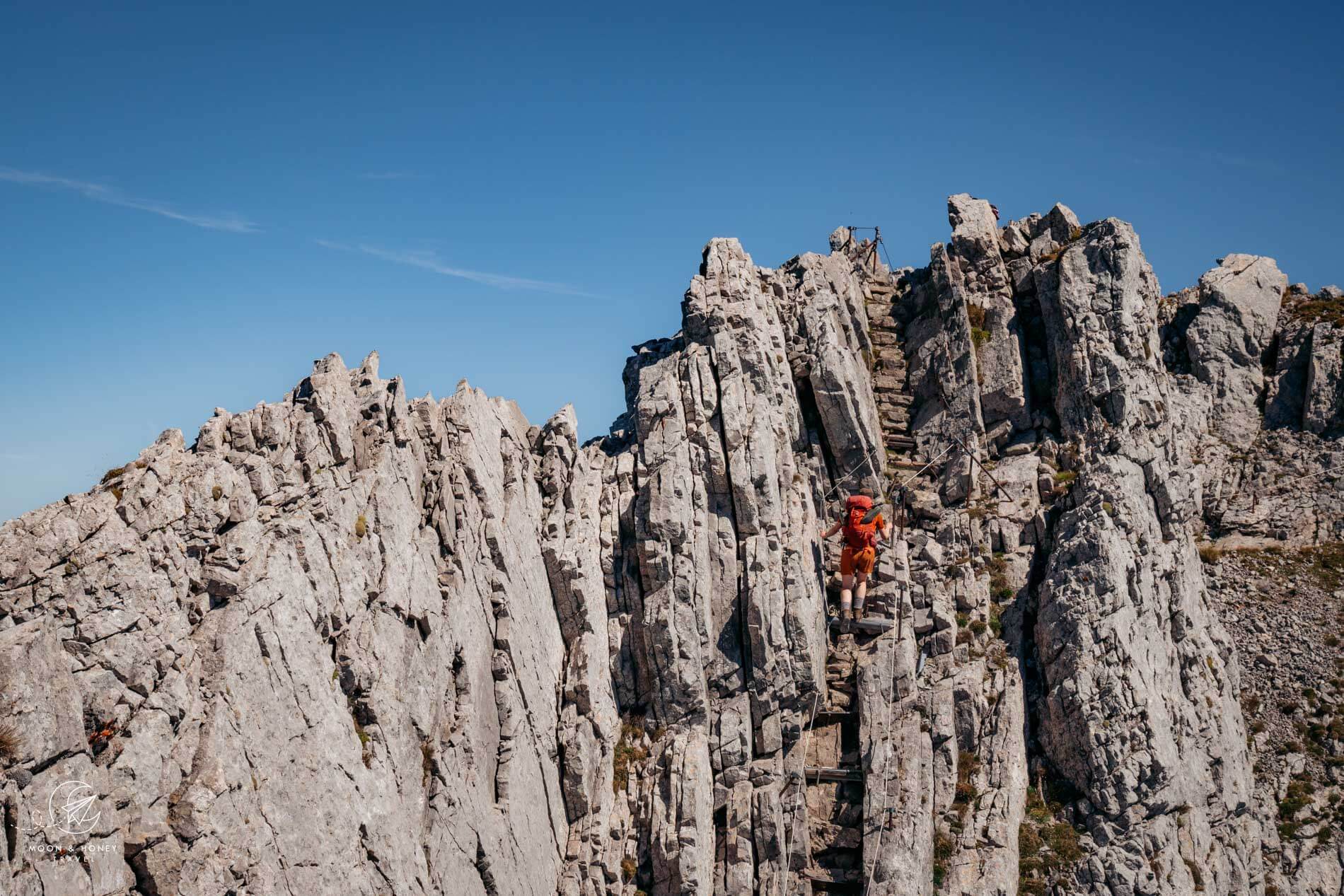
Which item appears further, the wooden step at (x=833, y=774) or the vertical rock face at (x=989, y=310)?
the vertical rock face at (x=989, y=310)

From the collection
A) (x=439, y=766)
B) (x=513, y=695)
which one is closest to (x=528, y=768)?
(x=513, y=695)

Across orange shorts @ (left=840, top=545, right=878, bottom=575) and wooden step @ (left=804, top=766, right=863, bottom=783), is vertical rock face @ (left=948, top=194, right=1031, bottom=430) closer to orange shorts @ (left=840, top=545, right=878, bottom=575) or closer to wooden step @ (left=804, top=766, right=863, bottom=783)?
orange shorts @ (left=840, top=545, right=878, bottom=575)

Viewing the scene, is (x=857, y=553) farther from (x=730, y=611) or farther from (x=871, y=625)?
(x=730, y=611)

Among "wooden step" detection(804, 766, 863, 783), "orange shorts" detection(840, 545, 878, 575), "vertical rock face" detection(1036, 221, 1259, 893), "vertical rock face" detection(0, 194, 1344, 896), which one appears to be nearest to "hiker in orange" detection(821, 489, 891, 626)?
"orange shorts" detection(840, 545, 878, 575)

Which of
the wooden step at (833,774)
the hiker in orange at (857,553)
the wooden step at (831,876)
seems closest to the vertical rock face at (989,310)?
the hiker in orange at (857,553)

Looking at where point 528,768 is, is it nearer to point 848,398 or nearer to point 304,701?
point 304,701

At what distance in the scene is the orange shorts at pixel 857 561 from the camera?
155 feet

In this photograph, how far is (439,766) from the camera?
112 feet

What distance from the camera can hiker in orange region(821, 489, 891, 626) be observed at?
47.2 m

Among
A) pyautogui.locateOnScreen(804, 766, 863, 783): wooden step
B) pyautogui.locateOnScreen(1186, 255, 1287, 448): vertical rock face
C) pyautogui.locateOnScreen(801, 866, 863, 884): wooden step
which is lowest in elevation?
pyautogui.locateOnScreen(801, 866, 863, 884): wooden step
